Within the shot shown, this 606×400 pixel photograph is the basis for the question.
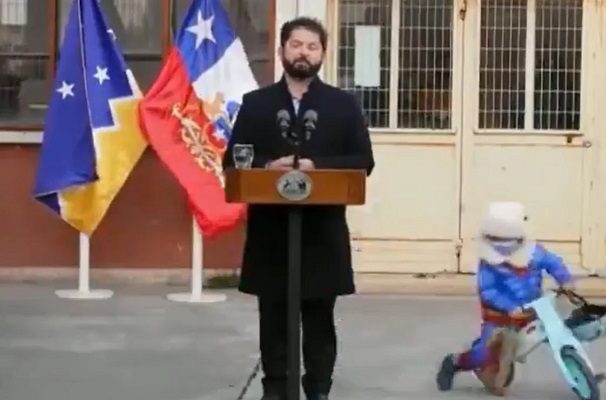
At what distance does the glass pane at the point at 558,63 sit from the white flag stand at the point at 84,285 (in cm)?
356

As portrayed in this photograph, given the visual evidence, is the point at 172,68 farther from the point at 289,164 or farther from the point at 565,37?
the point at 289,164

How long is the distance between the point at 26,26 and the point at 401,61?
2902mm

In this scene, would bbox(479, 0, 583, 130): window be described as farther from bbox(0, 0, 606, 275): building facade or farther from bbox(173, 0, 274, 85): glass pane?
bbox(173, 0, 274, 85): glass pane

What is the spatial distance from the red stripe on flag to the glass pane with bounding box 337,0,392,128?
1.39 meters

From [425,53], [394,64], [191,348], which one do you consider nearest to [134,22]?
[394,64]

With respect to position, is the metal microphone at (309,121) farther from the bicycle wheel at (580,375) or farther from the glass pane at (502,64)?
the glass pane at (502,64)

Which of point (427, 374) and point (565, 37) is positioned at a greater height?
point (565, 37)

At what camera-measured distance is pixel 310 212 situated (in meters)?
6.00

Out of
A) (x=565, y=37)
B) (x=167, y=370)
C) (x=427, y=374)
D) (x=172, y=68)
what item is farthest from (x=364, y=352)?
(x=565, y=37)

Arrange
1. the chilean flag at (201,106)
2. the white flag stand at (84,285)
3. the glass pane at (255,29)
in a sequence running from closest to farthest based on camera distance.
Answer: the chilean flag at (201,106) → the white flag stand at (84,285) → the glass pane at (255,29)

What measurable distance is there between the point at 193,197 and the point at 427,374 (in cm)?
275

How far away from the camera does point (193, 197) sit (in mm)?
9562

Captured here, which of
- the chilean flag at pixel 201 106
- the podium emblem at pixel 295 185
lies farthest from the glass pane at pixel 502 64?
the podium emblem at pixel 295 185

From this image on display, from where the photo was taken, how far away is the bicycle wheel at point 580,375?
653 centimetres
